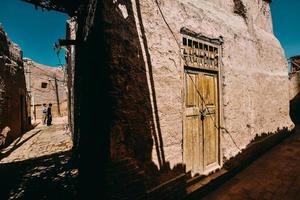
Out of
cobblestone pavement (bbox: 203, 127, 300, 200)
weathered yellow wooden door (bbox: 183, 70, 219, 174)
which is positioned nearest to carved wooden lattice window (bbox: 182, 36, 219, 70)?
weathered yellow wooden door (bbox: 183, 70, 219, 174)

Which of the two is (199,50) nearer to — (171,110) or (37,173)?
(171,110)

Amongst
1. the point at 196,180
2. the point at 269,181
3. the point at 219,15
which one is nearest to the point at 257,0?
the point at 219,15

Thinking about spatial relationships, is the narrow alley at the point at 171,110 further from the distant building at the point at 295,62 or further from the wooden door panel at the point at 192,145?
the distant building at the point at 295,62

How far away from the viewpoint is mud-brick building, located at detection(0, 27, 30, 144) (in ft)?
27.2

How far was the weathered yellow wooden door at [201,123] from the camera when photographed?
3.73 meters

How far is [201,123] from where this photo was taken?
158 inches

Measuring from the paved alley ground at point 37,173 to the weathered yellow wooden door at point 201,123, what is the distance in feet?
7.78

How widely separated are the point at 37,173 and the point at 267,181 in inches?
211

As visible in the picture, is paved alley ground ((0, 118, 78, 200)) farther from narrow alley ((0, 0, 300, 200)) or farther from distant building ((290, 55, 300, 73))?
distant building ((290, 55, 300, 73))

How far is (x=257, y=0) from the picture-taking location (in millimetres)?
6121

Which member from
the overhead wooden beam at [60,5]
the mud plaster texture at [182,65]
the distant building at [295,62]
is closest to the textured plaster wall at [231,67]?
the mud plaster texture at [182,65]

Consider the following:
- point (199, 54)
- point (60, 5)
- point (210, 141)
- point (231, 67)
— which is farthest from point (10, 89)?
point (231, 67)

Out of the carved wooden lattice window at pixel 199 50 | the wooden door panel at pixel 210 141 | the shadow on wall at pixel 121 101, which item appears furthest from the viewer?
the wooden door panel at pixel 210 141

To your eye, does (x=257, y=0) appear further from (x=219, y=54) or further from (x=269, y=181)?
(x=269, y=181)
